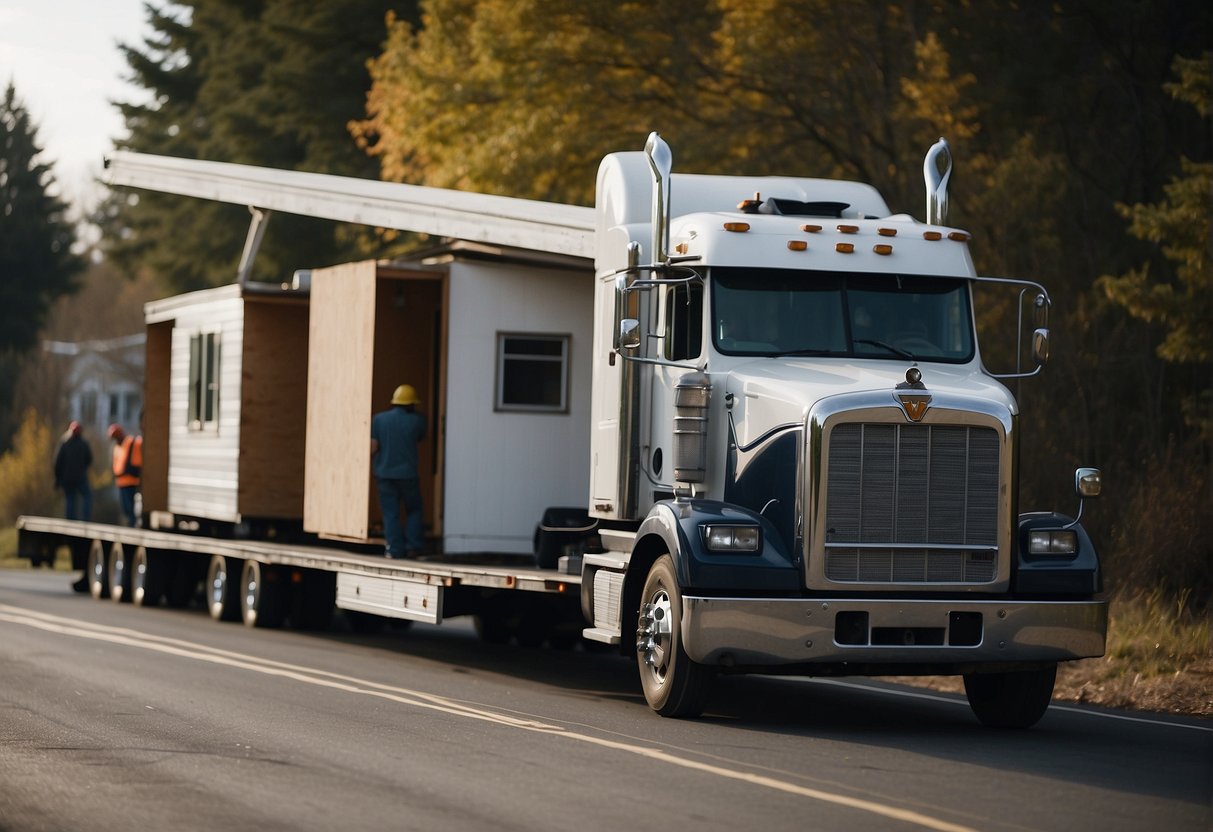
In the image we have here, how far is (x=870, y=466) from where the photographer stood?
10.9 meters

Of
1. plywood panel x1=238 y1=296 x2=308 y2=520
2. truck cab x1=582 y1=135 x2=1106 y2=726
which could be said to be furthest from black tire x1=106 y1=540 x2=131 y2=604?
truck cab x1=582 y1=135 x2=1106 y2=726

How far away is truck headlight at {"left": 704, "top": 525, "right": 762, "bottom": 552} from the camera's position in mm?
10875

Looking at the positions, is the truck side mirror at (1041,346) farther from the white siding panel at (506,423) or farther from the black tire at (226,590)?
the black tire at (226,590)

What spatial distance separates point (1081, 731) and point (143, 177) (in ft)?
50.9

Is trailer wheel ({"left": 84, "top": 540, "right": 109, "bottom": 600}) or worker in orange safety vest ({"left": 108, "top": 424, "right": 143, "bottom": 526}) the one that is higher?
worker in orange safety vest ({"left": 108, "top": 424, "right": 143, "bottom": 526})

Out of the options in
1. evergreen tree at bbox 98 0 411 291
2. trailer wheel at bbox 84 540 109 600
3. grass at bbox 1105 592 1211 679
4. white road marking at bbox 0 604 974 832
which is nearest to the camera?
white road marking at bbox 0 604 974 832

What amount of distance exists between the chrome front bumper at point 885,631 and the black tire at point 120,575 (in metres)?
13.4

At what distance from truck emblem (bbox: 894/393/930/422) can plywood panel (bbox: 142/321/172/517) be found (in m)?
13.9

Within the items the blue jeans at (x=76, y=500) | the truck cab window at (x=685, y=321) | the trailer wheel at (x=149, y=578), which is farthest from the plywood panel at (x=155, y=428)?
the truck cab window at (x=685, y=321)

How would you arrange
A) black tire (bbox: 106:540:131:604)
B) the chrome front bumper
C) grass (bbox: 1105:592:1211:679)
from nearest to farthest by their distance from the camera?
the chrome front bumper, grass (bbox: 1105:592:1211:679), black tire (bbox: 106:540:131:604)

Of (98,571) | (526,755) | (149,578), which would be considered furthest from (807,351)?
(98,571)

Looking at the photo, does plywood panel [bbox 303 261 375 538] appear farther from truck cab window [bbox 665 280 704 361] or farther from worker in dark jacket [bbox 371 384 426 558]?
truck cab window [bbox 665 280 704 361]

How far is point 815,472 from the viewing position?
35.6 feet

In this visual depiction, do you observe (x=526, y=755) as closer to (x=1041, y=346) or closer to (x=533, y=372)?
(x=1041, y=346)
